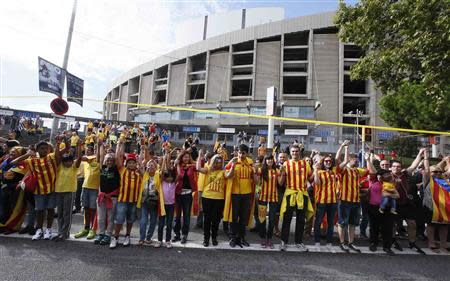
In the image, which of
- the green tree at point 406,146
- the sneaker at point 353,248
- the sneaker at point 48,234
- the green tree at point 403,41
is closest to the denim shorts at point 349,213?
the sneaker at point 353,248

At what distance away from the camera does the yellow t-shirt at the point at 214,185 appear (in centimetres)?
560

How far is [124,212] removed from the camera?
5418mm

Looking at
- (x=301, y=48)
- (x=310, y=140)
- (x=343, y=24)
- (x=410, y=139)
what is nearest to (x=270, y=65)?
(x=301, y=48)

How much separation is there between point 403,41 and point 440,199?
17.7 ft

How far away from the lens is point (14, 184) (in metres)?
5.75

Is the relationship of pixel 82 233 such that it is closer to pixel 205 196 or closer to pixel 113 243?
pixel 113 243

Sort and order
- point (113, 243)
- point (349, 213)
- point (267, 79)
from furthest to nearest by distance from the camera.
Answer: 1. point (267, 79)
2. point (349, 213)
3. point (113, 243)

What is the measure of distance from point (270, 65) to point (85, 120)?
26.5 m

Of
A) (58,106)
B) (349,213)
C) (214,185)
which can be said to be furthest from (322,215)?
(58,106)

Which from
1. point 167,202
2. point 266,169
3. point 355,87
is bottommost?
point 167,202

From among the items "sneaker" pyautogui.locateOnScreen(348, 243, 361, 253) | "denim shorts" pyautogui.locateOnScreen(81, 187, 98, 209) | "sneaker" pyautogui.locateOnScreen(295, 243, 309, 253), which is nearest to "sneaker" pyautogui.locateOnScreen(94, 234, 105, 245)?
"denim shorts" pyautogui.locateOnScreen(81, 187, 98, 209)

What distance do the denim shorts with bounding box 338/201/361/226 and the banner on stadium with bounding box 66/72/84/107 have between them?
1043cm

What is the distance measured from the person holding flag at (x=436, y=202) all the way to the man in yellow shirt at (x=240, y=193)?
144 inches

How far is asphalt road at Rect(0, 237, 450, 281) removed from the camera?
13.3 ft
